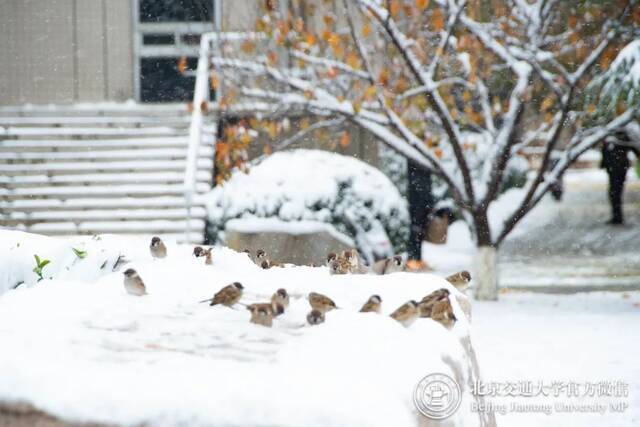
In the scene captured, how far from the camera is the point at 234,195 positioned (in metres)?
13.7

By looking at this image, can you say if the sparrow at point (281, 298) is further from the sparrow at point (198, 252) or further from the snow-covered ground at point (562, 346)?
the snow-covered ground at point (562, 346)

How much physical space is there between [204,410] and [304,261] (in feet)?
33.5

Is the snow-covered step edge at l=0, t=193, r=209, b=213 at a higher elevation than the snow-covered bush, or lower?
lower

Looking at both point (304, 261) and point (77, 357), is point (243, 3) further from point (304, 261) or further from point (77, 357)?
point (77, 357)

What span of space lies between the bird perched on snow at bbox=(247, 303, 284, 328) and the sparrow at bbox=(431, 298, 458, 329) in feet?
2.25

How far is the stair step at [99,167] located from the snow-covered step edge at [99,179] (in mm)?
138

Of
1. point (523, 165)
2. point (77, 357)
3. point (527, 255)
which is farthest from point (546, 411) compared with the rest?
point (523, 165)

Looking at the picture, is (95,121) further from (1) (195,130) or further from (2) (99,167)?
(1) (195,130)

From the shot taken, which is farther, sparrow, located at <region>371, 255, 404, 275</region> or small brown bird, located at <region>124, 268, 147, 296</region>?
sparrow, located at <region>371, 255, 404, 275</region>

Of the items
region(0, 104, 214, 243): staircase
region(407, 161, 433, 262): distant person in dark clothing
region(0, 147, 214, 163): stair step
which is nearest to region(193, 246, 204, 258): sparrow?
region(0, 104, 214, 243): staircase

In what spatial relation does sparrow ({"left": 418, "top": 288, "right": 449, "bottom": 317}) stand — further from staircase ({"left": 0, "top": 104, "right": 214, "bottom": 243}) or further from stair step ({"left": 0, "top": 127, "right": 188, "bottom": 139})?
stair step ({"left": 0, "top": 127, "right": 188, "bottom": 139})

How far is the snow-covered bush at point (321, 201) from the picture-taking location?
13.5 meters

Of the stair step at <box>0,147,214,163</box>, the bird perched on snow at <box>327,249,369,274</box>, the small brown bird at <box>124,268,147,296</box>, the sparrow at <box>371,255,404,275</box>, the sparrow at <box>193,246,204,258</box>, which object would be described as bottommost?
the stair step at <box>0,147,214,163</box>

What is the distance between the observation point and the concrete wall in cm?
1970
